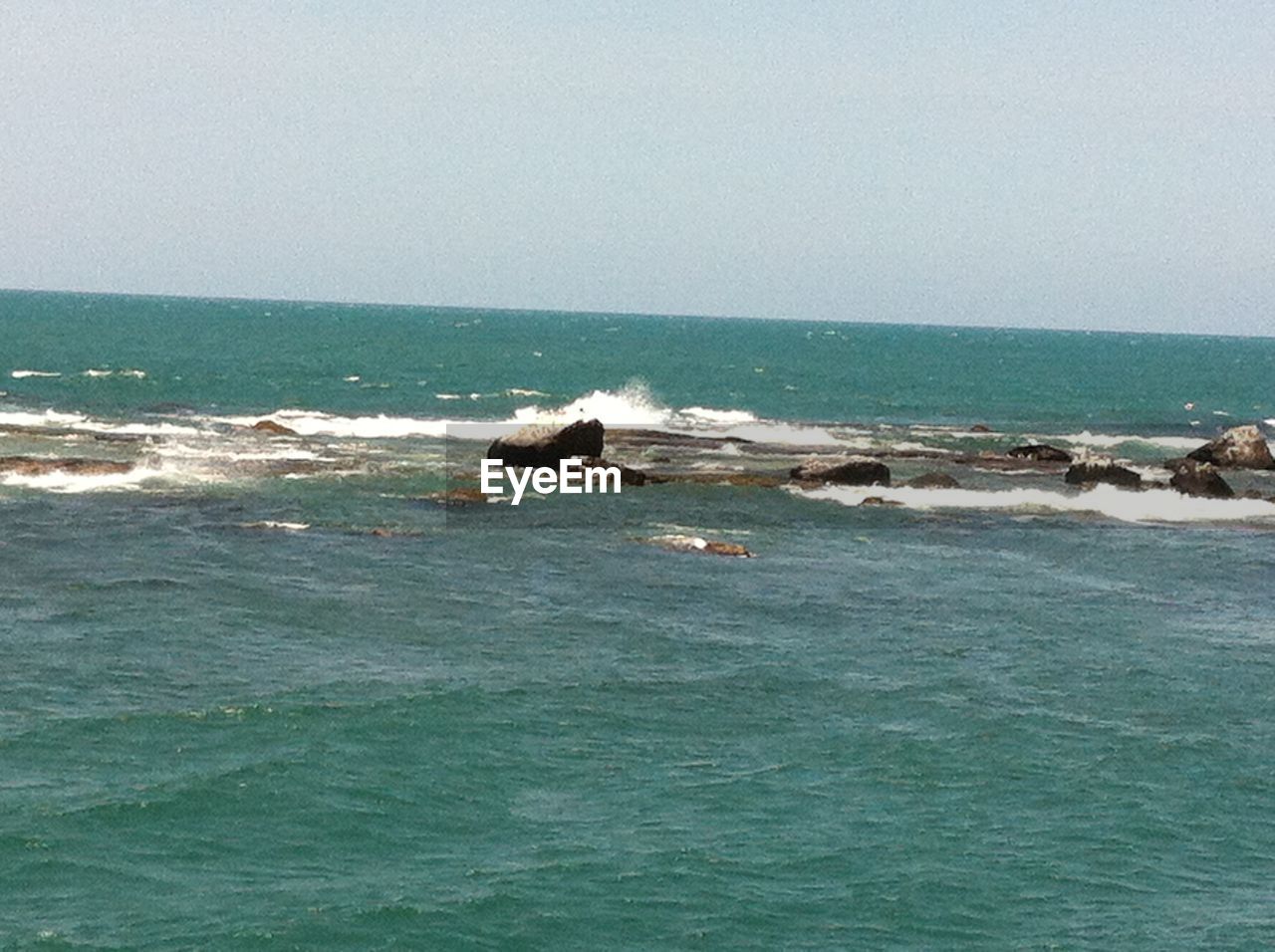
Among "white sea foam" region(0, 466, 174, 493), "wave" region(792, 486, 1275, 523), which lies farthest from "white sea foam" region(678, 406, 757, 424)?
"white sea foam" region(0, 466, 174, 493)

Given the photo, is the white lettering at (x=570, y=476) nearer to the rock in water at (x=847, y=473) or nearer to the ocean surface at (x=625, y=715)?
the ocean surface at (x=625, y=715)

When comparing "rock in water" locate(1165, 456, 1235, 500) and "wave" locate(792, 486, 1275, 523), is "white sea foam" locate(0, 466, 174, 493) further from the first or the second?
"rock in water" locate(1165, 456, 1235, 500)

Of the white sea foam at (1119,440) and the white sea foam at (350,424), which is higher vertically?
the white sea foam at (1119,440)

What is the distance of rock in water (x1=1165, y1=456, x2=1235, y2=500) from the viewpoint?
2314 inches

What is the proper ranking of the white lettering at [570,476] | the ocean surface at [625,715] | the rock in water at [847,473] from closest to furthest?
the ocean surface at [625,715] < the white lettering at [570,476] < the rock in water at [847,473]

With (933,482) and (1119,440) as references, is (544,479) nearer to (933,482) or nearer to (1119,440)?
(933,482)

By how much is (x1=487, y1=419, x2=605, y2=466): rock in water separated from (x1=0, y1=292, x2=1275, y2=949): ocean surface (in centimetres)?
454

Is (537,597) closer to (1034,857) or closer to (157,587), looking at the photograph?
(157,587)

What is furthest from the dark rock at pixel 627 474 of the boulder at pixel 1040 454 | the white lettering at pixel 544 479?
the boulder at pixel 1040 454

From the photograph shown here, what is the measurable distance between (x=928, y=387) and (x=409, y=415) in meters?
60.3

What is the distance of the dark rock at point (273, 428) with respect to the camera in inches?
2869

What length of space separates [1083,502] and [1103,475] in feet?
15.0

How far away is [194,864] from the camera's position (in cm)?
1980

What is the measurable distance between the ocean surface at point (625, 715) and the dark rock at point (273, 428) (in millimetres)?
13925
